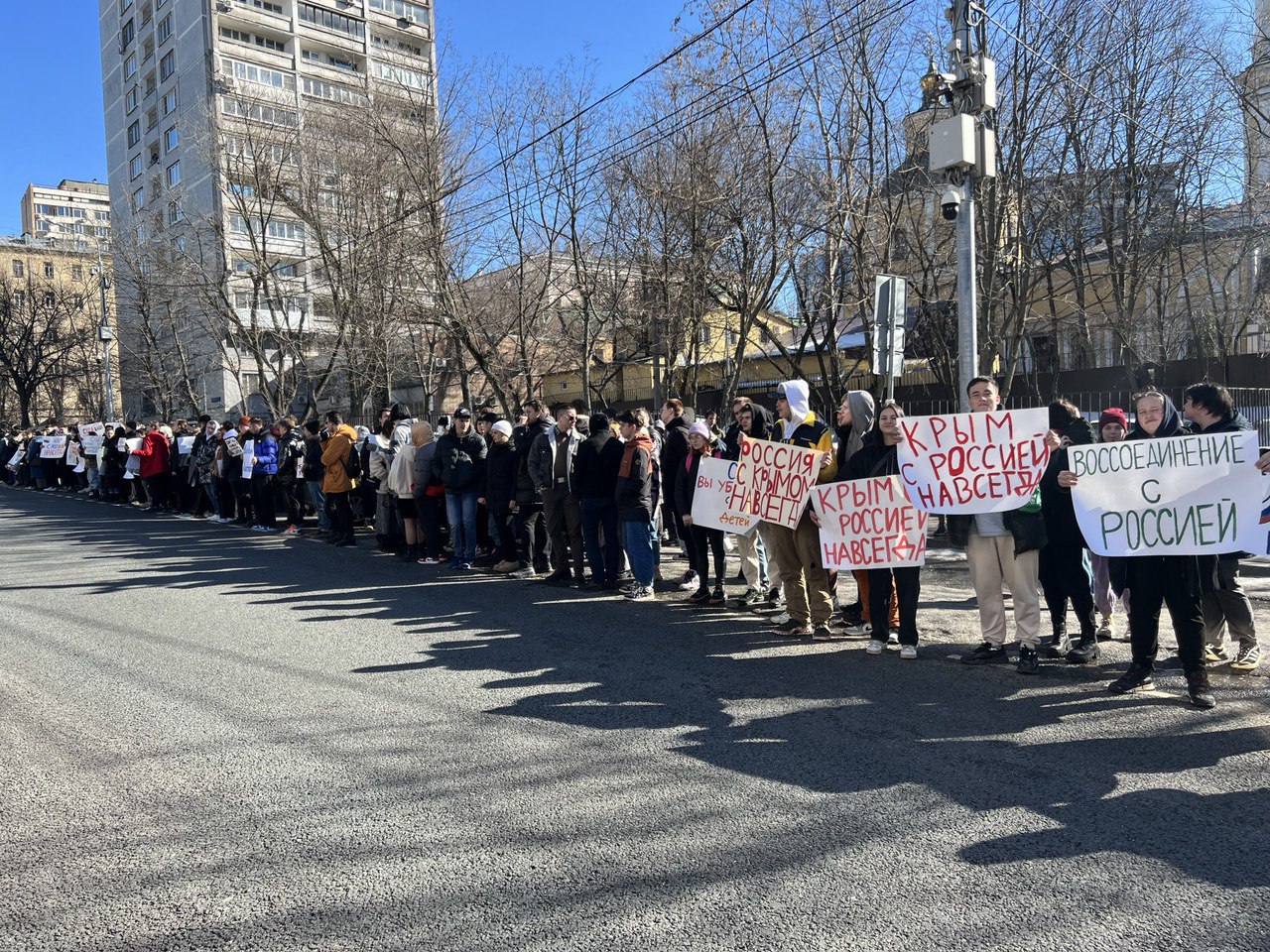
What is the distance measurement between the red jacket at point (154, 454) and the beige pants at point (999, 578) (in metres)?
18.6

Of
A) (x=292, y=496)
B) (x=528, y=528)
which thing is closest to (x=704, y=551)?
(x=528, y=528)

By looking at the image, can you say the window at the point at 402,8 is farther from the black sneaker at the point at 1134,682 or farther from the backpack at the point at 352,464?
the black sneaker at the point at 1134,682

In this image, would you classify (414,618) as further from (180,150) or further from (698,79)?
(180,150)

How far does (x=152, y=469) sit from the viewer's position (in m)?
20.5

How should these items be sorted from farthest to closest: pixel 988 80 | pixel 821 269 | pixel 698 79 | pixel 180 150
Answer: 1. pixel 180 150
2. pixel 821 269
3. pixel 698 79
4. pixel 988 80

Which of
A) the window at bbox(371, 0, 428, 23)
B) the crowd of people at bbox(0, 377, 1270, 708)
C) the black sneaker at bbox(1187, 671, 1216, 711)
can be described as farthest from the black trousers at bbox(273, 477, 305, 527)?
the window at bbox(371, 0, 428, 23)

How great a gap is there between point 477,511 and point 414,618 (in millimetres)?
3521

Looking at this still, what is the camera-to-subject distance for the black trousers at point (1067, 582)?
6.83 m

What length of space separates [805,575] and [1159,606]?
118 inches

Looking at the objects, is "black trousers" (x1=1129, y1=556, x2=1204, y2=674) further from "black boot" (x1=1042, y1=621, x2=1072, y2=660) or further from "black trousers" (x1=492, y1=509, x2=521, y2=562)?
"black trousers" (x1=492, y1=509, x2=521, y2=562)

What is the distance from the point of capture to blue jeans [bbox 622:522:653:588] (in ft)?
32.0

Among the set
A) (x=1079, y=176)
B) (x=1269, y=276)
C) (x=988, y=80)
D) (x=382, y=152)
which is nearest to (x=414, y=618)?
(x=988, y=80)

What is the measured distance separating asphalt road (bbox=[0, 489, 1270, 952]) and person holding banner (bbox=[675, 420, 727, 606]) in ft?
4.59

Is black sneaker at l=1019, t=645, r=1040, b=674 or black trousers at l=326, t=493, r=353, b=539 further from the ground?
black trousers at l=326, t=493, r=353, b=539
